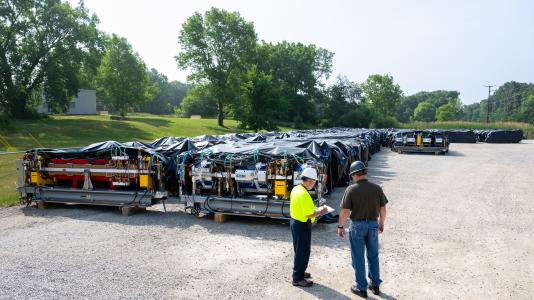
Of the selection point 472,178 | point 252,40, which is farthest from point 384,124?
point 472,178

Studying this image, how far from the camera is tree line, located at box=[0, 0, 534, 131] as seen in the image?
38031mm

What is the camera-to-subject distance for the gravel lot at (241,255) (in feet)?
18.6

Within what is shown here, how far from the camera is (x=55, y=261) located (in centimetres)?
680

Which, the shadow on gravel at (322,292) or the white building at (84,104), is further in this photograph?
the white building at (84,104)

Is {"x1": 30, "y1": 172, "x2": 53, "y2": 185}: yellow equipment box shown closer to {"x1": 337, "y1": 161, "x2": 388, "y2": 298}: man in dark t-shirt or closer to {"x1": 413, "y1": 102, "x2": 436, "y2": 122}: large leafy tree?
{"x1": 337, "y1": 161, "x2": 388, "y2": 298}: man in dark t-shirt

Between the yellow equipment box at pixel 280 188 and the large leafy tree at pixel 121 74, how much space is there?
51027 mm

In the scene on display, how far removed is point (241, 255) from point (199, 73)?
168 feet

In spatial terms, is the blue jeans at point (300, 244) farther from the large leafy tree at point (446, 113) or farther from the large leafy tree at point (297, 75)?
the large leafy tree at point (446, 113)

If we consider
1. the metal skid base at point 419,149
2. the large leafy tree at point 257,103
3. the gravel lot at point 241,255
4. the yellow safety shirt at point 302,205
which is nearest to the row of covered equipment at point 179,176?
the gravel lot at point 241,255

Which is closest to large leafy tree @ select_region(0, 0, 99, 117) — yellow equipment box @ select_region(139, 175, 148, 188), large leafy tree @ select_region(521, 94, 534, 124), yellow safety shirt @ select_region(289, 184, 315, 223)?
yellow equipment box @ select_region(139, 175, 148, 188)

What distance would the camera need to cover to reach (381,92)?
309ft

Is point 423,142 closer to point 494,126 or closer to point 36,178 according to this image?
point 36,178

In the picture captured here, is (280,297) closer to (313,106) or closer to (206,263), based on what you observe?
(206,263)

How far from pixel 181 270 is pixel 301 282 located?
6.52ft
